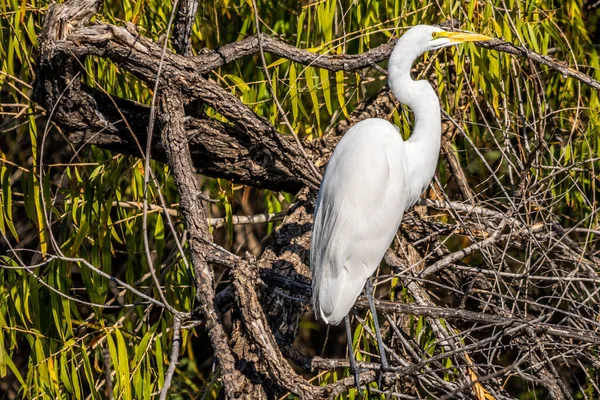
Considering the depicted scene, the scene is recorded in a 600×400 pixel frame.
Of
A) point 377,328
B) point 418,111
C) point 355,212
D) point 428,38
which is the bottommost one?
point 377,328

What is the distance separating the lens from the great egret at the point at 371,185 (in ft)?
6.15

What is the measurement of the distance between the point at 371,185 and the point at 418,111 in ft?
0.69

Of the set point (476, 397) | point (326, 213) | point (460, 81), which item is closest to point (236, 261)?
point (326, 213)

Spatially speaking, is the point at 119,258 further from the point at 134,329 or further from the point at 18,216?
the point at 134,329

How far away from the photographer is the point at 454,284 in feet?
7.44

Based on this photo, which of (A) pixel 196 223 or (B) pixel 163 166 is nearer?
(A) pixel 196 223

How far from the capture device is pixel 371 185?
1.90 meters

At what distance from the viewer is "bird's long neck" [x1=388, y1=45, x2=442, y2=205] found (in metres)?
1.88

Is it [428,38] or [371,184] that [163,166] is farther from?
[428,38]

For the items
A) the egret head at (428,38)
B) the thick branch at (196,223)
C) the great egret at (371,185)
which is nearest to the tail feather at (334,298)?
the great egret at (371,185)

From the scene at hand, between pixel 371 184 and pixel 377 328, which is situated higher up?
pixel 371 184

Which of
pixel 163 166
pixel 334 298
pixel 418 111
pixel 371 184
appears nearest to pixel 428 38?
pixel 418 111

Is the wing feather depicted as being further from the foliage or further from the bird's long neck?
the foliage

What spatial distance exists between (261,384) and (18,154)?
1.69 meters
